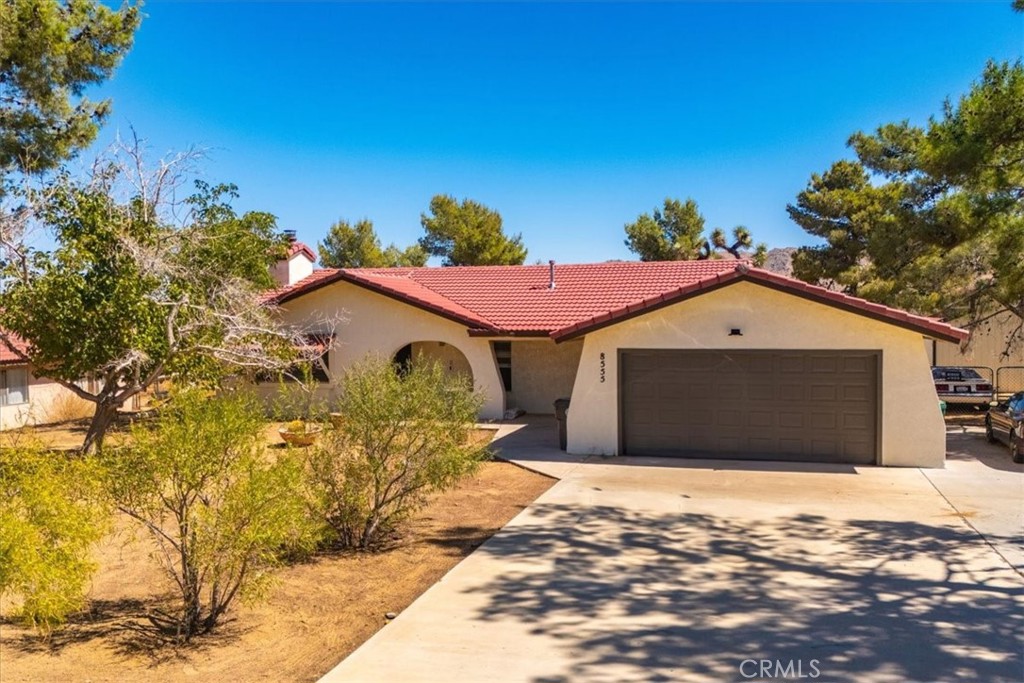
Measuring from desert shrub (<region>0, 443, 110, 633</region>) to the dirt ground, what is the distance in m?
0.38

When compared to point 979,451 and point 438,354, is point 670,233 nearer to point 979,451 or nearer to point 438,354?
point 438,354

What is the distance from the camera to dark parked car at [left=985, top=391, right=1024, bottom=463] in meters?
14.6

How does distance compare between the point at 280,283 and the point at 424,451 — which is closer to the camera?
the point at 424,451

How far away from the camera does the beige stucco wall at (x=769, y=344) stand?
556 inches

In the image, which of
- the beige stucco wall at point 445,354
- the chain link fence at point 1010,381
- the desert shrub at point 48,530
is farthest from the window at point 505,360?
the chain link fence at point 1010,381

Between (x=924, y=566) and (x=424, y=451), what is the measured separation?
19.6 feet

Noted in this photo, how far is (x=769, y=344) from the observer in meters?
14.8

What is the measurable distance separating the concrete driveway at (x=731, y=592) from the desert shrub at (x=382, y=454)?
1.26 meters

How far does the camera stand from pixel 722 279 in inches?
575

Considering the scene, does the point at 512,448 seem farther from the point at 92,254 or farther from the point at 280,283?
the point at 280,283

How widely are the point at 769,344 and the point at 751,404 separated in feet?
4.15

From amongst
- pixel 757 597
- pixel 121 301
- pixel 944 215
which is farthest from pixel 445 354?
pixel 757 597

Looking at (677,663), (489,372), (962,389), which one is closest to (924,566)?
(677,663)

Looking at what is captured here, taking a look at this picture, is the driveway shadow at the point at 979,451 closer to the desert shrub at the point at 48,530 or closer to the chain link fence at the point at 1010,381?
the chain link fence at the point at 1010,381
